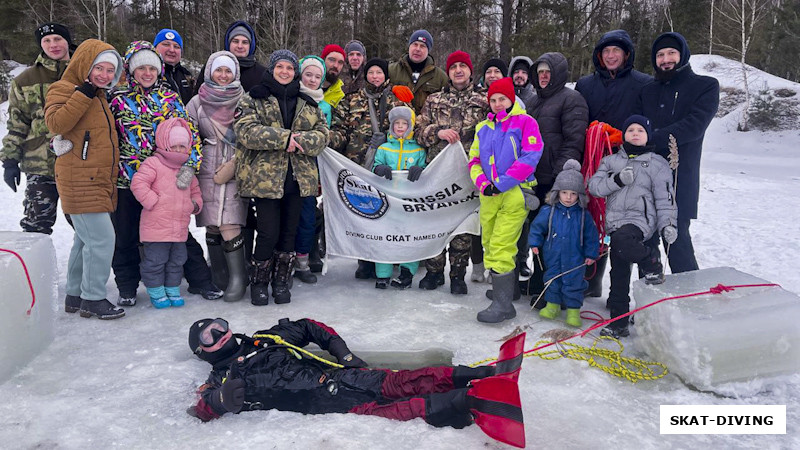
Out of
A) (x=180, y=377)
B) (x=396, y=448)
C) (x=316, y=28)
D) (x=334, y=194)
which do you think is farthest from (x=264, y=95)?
(x=316, y=28)

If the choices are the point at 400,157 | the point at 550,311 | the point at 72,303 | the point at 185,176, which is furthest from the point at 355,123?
the point at 72,303

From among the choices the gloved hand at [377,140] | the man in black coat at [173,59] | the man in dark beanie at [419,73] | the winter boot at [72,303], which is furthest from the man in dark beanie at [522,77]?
the winter boot at [72,303]

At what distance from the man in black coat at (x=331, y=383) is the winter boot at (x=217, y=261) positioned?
1.74m

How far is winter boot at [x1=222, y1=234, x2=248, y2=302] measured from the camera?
188 inches

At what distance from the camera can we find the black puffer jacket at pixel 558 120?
14.9 feet

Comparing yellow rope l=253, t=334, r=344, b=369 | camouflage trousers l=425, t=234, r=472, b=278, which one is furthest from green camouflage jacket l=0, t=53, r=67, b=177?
camouflage trousers l=425, t=234, r=472, b=278

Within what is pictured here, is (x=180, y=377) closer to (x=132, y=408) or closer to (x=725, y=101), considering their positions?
(x=132, y=408)

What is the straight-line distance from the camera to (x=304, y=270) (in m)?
5.38

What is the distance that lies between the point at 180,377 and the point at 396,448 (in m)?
1.54

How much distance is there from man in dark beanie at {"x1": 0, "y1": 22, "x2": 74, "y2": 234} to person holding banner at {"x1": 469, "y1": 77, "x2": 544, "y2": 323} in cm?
351

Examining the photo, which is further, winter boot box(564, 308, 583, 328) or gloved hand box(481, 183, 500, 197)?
gloved hand box(481, 183, 500, 197)

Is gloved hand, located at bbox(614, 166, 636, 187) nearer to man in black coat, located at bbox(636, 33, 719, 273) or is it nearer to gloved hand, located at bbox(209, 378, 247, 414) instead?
man in black coat, located at bbox(636, 33, 719, 273)

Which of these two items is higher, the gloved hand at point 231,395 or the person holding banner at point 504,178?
the person holding banner at point 504,178

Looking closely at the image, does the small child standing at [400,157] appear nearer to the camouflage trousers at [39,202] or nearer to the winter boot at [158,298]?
the winter boot at [158,298]
